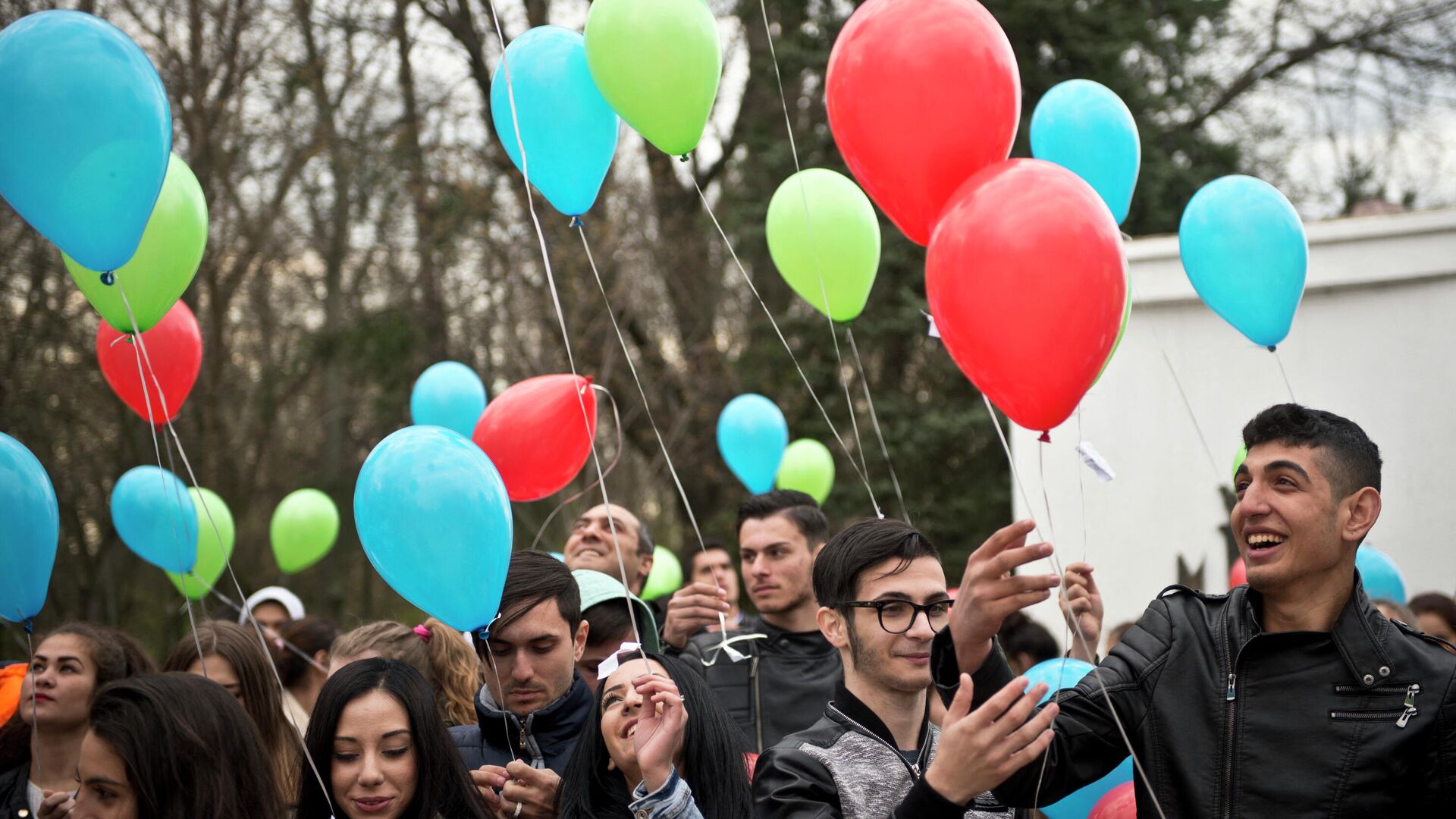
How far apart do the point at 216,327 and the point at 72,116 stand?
Result: 9.17 metres

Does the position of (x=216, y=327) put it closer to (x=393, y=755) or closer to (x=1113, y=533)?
(x=1113, y=533)

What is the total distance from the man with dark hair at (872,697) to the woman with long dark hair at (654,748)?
0.29 m

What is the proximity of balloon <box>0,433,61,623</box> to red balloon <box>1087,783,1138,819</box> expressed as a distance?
2.91 m

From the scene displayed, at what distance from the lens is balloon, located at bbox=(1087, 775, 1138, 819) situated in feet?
9.96

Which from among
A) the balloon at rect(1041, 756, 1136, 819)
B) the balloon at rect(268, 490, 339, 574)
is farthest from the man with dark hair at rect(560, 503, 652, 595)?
the balloon at rect(268, 490, 339, 574)

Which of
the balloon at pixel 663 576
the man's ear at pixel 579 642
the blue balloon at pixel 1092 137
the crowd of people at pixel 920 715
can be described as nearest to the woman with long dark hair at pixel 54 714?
the crowd of people at pixel 920 715

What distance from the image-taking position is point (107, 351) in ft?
17.2

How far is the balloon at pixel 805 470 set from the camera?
852cm

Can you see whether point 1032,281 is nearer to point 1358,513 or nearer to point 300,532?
point 1358,513

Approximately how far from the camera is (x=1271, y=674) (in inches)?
93.7

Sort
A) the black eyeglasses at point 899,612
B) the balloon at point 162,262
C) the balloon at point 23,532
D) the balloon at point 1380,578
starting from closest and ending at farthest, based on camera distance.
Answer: the black eyeglasses at point 899,612
the balloon at point 23,532
the balloon at point 162,262
the balloon at point 1380,578

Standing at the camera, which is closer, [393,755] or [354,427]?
[393,755]

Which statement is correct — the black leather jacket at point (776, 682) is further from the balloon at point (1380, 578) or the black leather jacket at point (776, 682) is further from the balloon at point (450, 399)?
the balloon at point (1380, 578)

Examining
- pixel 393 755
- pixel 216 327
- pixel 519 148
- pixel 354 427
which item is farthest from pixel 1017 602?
pixel 354 427
